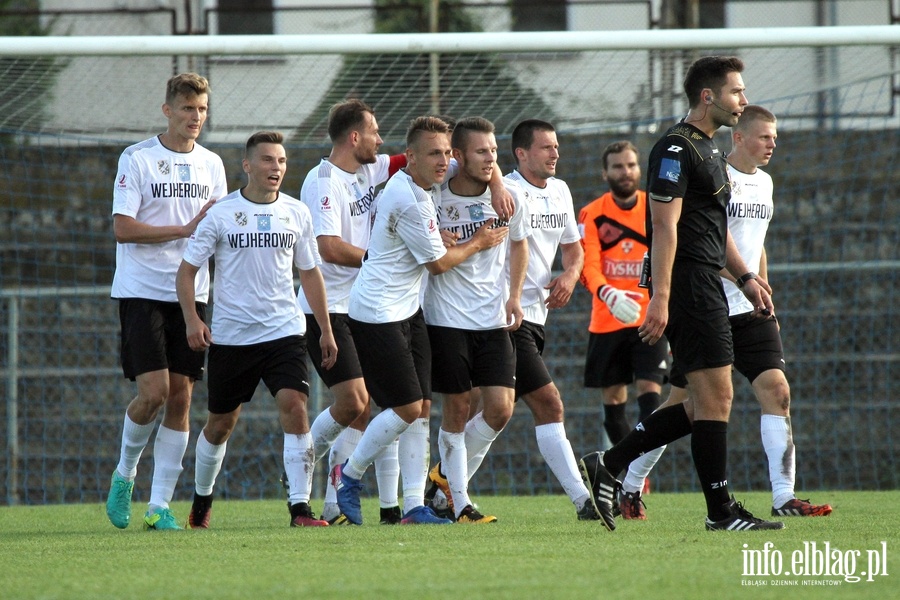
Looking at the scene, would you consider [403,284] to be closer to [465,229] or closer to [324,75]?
[465,229]

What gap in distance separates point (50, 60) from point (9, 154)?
369 centimetres

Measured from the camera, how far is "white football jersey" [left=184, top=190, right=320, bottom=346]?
625cm

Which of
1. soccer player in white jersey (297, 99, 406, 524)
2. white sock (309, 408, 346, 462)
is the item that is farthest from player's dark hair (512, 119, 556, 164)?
white sock (309, 408, 346, 462)

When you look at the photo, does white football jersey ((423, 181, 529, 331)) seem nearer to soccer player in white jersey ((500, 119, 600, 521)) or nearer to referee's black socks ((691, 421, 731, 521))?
soccer player in white jersey ((500, 119, 600, 521))

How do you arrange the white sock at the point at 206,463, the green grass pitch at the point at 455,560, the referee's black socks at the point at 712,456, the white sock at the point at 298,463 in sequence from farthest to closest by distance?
the white sock at the point at 206,463 < the white sock at the point at 298,463 < the referee's black socks at the point at 712,456 < the green grass pitch at the point at 455,560

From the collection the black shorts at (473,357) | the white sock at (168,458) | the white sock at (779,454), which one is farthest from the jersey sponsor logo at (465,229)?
the white sock at (779,454)

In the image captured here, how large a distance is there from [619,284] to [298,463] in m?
2.94

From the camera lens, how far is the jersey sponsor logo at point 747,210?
665cm

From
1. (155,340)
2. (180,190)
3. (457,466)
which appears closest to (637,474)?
(457,466)

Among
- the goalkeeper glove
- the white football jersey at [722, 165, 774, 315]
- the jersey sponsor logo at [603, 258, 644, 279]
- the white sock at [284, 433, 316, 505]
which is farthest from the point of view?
the jersey sponsor logo at [603, 258, 644, 279]

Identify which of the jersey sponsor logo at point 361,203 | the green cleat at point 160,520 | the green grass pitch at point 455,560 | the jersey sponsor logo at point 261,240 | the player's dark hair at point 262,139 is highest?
the player's dark hair at point 262,139

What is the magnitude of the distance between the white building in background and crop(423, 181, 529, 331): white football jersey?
2.38 metres

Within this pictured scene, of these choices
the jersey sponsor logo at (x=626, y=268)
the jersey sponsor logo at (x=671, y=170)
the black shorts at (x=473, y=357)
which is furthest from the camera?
Result: the jersey sponsor logo at (x=626, y=268)

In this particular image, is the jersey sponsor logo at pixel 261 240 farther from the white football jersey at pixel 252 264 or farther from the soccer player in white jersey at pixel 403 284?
the soccer player in white jersey at pixel 403 284
